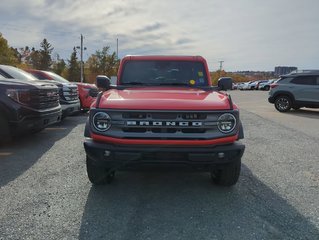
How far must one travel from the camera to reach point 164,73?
5.51 metres

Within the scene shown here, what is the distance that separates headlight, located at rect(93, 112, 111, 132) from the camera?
393cm

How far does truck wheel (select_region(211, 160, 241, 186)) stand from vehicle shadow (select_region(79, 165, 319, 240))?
0.35 feet

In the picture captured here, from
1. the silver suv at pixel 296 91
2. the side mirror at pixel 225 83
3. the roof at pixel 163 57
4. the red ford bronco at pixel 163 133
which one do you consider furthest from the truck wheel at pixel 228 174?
the silver suv at pixel 296 91

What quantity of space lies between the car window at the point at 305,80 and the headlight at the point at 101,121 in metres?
13.1

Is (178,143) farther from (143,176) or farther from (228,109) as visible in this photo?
(143,176)

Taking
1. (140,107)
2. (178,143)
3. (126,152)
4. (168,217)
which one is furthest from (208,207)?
(140,107)

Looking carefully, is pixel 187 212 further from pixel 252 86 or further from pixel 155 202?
pixel 252 86

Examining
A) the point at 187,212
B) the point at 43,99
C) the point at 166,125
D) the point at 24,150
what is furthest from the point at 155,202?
the point at 43,99

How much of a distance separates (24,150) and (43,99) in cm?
118

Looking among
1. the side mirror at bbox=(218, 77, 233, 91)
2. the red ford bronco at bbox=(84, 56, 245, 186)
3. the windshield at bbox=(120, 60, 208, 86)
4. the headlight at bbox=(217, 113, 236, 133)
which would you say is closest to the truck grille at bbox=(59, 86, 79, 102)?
the windshield at bbox=(120, 60, 208, 86)

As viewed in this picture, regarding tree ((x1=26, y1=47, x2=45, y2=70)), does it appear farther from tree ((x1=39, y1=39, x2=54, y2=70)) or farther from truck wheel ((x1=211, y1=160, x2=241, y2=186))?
truck wheel ((x1=211, y1=160, x2=241, y2=186))

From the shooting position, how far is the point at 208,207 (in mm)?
3943

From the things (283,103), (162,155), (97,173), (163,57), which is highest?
(163,57)

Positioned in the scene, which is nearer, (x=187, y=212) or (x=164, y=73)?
(x=187, y=212)
